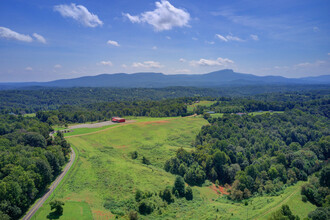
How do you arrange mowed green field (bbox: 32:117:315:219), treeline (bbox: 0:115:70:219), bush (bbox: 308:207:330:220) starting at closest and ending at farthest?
bush (bbox: 308:207:330:220)
treeline (bbox: 0:115:70:219)
mowed green field (bbox: 32:117:315:219)

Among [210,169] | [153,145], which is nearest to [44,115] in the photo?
[153,145]

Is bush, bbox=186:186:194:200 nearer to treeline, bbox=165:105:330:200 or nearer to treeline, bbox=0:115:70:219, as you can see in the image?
treeline, bbox=165:105:330:200

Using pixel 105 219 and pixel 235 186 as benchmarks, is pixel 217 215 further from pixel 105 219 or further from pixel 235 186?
pixel 105 219

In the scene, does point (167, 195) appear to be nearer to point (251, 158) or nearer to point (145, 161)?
point (145, 161)

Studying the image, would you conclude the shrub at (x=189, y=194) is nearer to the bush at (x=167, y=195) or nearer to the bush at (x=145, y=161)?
the bush at (x=167, y=195)

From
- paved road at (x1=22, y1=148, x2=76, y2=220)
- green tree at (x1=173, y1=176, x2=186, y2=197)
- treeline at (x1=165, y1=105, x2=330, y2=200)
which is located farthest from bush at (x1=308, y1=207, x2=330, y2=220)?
paved road at (x1=22, y1=148, x2=76, y2=220)

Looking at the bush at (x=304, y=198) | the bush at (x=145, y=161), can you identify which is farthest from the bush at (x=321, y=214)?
the bush at (x=145, y=161)
